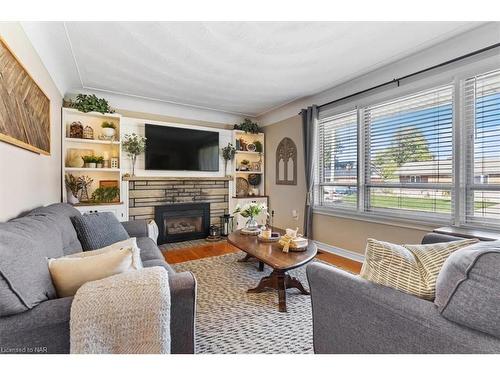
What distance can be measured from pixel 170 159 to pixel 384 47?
3.37 m

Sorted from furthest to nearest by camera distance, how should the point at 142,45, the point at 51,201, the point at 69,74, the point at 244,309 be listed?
the point at 69,74 < the point at 51,201 < the point at 142,45 < the point at 244,309

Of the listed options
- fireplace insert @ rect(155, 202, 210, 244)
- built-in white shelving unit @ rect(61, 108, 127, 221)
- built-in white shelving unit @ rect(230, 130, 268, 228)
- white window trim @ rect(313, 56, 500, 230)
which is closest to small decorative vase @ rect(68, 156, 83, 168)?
built-in white shelving unit @ rect(61, 108, 127, 221)

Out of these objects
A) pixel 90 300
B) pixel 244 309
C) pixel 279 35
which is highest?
pixel 279 35

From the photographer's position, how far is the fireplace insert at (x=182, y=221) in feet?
13.2

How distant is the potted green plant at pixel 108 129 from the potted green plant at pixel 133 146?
0.21 metres

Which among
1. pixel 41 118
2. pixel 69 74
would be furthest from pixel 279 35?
pixel 69 74

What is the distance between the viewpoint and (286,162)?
440cm

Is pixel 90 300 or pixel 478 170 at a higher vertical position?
pixel 478 170

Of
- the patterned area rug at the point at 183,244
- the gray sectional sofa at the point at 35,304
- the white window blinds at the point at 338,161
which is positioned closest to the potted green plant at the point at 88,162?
the patterned area rug at the point at 183,244

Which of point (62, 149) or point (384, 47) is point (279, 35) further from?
point (62, 149)

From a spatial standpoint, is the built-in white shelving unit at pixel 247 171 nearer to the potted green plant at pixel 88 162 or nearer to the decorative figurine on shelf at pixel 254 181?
the decorative figurine on shelf at pixel 254 181

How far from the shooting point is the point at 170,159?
4.10 metres
